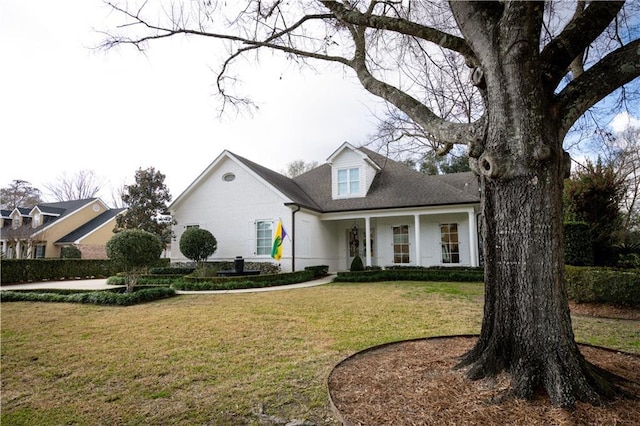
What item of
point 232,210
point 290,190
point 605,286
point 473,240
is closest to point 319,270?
point 290,190

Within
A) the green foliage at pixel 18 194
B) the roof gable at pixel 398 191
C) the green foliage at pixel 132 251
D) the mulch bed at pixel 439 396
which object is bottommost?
the mulch bed at pixel 439 396

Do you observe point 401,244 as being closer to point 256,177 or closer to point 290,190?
point 290,190

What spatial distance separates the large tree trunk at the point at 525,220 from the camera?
8.44 ft

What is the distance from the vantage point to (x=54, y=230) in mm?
26734

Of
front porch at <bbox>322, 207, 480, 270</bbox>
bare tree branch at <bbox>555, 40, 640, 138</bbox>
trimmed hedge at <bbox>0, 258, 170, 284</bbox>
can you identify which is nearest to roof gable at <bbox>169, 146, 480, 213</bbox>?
front porch at <bbox>322, 207, 480, 270</bbox>

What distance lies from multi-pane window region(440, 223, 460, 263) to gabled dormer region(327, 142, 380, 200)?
14.5 ft

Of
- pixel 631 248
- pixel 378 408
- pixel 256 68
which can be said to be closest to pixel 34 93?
pixel 256 68

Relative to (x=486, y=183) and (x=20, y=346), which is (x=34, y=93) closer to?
(x=20, y=346)

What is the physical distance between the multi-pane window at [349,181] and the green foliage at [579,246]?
32.0 feet

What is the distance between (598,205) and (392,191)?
27.5ft

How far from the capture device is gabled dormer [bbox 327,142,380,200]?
17141mm

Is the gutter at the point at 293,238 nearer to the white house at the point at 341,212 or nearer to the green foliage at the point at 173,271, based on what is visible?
the white house at the point at 341,212

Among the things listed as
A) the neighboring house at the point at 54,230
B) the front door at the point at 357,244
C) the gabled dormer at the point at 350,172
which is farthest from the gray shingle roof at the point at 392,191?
the neighboring house at the point at 54,230

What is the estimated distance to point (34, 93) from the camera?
6266mm
